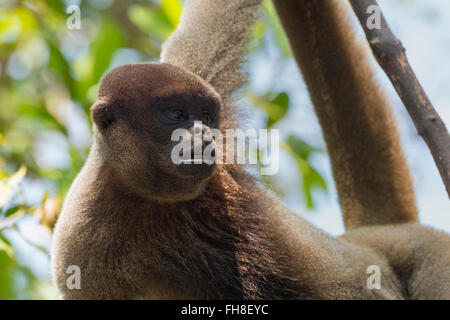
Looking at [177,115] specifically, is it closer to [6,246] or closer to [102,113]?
[102,113]

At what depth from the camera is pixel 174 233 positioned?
3.97 meters

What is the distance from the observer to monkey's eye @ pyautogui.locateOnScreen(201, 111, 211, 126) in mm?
3869

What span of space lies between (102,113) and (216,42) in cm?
137

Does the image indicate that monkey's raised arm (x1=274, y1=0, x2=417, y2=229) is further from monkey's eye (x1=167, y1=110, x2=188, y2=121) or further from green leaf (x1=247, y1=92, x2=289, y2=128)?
monkey's eye (x1=167, y1=110, x2=188, y2=121)

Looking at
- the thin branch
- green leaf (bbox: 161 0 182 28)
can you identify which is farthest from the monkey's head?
green leaf (bbox: 161 0 182 28)

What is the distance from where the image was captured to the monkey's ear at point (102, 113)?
12.6 feet

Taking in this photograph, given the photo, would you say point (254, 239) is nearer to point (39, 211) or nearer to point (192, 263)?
point (192, 263)

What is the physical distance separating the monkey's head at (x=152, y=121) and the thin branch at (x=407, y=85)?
1088mm

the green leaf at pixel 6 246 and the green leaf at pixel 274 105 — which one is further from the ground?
the green leaf at pixel 274 105

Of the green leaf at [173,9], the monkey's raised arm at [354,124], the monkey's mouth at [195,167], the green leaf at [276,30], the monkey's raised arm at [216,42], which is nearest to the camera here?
the monkey's mouth at [195,167]

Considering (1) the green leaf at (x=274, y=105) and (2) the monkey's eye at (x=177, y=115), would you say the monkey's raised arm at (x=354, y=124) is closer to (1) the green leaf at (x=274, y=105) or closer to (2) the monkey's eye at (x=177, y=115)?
(1) the green leaf at (x=274, y=105)

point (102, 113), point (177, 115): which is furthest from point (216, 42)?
point (102, 113)

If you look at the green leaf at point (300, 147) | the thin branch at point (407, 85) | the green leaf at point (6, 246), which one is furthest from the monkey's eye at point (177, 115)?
the green leaf at point (300, 147)

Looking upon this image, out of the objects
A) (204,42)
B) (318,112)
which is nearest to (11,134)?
(204,42)
